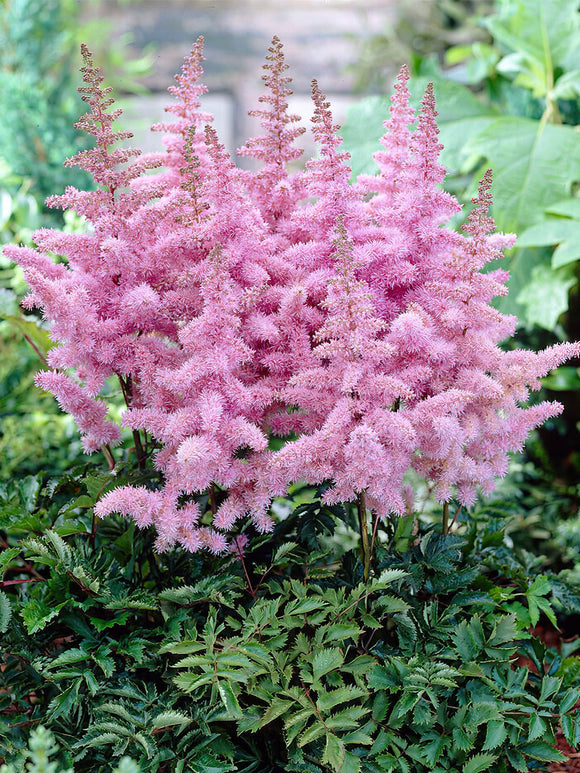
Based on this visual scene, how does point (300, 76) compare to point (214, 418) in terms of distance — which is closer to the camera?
point (214, 418)

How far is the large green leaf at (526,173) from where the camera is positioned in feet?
7.11

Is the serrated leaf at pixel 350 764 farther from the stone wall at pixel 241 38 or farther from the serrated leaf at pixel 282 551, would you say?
the stone wall at pixel 241 38

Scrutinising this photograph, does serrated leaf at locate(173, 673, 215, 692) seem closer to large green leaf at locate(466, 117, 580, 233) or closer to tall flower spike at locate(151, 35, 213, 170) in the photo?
tall flower spike at locate(151, 35, 213, 170)

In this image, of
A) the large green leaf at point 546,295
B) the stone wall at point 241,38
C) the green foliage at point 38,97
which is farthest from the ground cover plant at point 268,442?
the stone wall at point 241,38

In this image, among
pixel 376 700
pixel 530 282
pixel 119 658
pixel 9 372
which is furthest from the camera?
pixel 9 372

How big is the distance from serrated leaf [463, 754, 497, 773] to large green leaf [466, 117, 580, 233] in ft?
4.95

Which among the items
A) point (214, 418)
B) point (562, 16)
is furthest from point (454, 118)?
point (214, 418)

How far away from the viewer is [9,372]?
2.67 m

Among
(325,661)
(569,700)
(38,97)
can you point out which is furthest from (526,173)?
(38,97)

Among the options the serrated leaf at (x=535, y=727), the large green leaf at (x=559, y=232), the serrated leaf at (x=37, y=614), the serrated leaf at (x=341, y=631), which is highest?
the large green leaf at (x=559, y=232)

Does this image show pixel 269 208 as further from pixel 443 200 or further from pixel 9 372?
pixel 9 372

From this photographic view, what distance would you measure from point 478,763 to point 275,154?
1.00 metres

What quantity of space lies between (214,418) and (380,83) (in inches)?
134

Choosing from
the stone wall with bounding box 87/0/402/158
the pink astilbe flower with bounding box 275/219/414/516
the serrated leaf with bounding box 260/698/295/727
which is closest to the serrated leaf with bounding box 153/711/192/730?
the serrated leaf with bounding box 260/698/295/727
